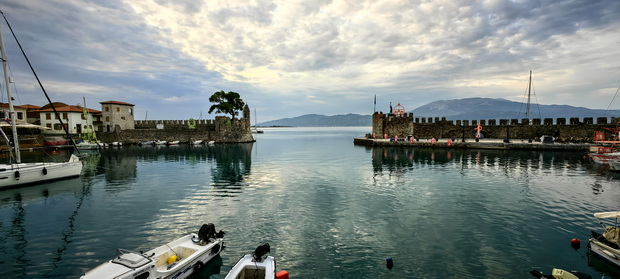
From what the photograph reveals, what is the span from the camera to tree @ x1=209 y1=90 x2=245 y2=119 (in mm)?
60062

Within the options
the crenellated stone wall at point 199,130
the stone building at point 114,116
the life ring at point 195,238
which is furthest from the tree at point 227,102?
the life ring at point 195,238

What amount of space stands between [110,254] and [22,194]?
14788 mm

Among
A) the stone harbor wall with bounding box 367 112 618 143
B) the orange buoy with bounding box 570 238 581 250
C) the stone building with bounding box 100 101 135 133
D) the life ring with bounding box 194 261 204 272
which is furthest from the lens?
the stone building with bounding box 100 101 135 133

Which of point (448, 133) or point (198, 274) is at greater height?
point (448, 133)

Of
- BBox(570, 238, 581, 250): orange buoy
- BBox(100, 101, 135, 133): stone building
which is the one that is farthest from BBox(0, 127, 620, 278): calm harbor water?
BBox(100, 101, 135, 133): stone building

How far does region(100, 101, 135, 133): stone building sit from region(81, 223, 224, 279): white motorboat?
6685 centimetres

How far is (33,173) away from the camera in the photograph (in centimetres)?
1973

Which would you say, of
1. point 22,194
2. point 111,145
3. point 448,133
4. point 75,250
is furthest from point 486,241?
point 111,145

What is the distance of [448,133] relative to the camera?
51812 mm

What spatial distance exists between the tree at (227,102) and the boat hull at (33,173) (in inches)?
1504

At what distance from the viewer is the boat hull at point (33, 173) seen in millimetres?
18573

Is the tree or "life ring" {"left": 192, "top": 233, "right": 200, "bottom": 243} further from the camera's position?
the tree

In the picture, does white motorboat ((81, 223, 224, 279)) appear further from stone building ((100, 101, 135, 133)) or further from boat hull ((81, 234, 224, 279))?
stone building ((100, 101, 135, 133))

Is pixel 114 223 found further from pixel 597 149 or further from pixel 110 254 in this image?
pixel 597 149
